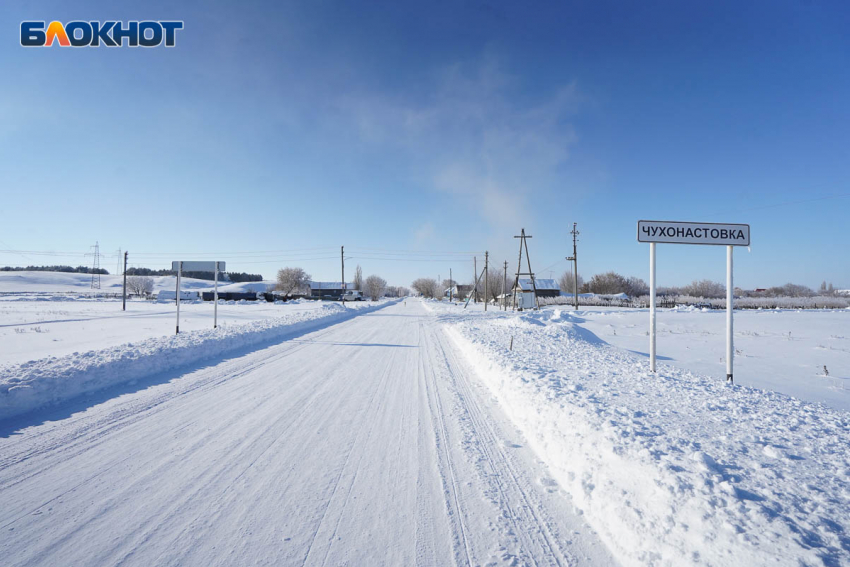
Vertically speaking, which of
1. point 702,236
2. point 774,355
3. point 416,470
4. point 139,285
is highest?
point 702,236

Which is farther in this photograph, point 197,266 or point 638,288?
point 638,288

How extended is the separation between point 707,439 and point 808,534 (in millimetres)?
1675

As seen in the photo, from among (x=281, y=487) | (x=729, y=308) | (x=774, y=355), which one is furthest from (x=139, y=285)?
(x=774, y=355)

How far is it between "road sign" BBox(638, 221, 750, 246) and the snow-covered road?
5.01 meters

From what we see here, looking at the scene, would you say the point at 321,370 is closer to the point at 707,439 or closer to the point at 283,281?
the point at 707,439

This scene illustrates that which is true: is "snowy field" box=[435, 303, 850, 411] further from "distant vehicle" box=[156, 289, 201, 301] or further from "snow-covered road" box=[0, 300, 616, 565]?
"distant vehicle" box=[156, 289, 201, 301]

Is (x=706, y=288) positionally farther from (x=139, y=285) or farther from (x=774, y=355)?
(x=139, y=285)

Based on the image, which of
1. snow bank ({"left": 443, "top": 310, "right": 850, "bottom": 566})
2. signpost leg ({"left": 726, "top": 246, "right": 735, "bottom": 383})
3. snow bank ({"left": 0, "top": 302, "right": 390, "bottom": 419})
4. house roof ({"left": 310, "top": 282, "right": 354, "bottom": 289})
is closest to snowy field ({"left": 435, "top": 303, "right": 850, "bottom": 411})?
signpost leg ({"left": 726, "top": 246, "right": 735, "bottom": 383})

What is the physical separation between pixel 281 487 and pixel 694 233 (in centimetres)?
845

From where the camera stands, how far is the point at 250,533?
9.32 feet

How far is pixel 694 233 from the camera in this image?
748 centimetres

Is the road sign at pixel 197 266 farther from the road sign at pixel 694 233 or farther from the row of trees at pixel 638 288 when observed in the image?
the row of trees at pixel 638 288

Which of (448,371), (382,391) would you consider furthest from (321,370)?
(448,371)

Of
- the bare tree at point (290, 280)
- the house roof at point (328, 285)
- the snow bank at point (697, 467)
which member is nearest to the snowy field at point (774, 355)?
the snow bank at point (697, 467)
